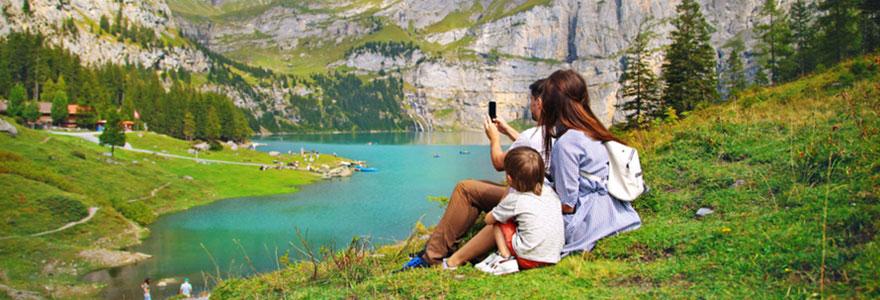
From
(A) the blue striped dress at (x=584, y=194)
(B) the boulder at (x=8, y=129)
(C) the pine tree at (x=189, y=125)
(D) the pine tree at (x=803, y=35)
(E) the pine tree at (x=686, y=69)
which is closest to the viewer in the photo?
(A) the blue striped dress at (x=584, y=194)

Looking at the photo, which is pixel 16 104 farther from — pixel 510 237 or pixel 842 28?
pixel 842 28

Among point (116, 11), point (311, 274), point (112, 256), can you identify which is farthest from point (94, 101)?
point (116, 11)

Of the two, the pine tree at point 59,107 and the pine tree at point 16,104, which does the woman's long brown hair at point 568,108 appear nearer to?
the pine tree at point 16,104

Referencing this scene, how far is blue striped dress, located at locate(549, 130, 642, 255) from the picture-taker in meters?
4.65

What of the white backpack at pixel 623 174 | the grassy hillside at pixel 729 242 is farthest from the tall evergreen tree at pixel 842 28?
the white backpack at pixel 623 174

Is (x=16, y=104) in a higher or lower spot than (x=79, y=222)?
higher

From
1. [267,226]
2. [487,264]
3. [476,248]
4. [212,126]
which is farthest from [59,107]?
[487,264]

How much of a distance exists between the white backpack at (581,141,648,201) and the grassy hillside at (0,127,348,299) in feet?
76.5

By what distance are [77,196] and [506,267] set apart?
39.2 meters

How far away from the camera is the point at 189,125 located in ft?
305

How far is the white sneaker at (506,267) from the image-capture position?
465 cm

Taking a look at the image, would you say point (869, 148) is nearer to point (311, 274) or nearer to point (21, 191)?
point (311, 274)

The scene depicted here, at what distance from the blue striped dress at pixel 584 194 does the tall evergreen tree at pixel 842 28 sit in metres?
38.2

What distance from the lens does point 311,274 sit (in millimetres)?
6094
